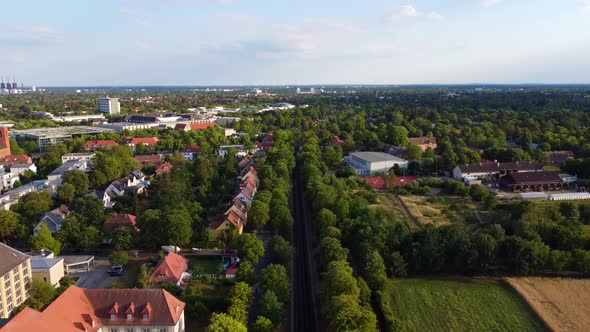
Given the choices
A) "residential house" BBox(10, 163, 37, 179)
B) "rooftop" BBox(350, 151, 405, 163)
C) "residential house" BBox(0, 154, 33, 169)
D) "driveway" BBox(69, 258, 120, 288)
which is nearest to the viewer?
"driveway" BBox(69, 258, 120, 288)

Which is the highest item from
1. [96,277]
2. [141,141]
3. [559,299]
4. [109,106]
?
[109,106]

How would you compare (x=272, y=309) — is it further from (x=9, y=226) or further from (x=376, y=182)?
(x=376, y=182)

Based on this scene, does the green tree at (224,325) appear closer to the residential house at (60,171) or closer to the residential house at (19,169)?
the residential house at (60,171)

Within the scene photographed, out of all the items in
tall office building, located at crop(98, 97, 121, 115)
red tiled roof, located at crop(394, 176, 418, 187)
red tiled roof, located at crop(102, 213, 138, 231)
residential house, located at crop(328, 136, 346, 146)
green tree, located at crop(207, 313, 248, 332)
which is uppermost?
tall office building, located at crop(98, 97, 121, 115)

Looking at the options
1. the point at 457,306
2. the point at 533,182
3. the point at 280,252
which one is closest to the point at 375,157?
the point at 533,182

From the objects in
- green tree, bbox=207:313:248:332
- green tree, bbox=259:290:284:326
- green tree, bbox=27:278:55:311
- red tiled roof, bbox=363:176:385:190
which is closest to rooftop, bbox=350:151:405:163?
red tiled roof, bbox=363:176:385:190

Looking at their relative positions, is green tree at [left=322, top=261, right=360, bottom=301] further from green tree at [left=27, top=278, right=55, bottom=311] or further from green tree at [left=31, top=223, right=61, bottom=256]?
green tree at [left=31, top=223, right=61, bottom=256]
